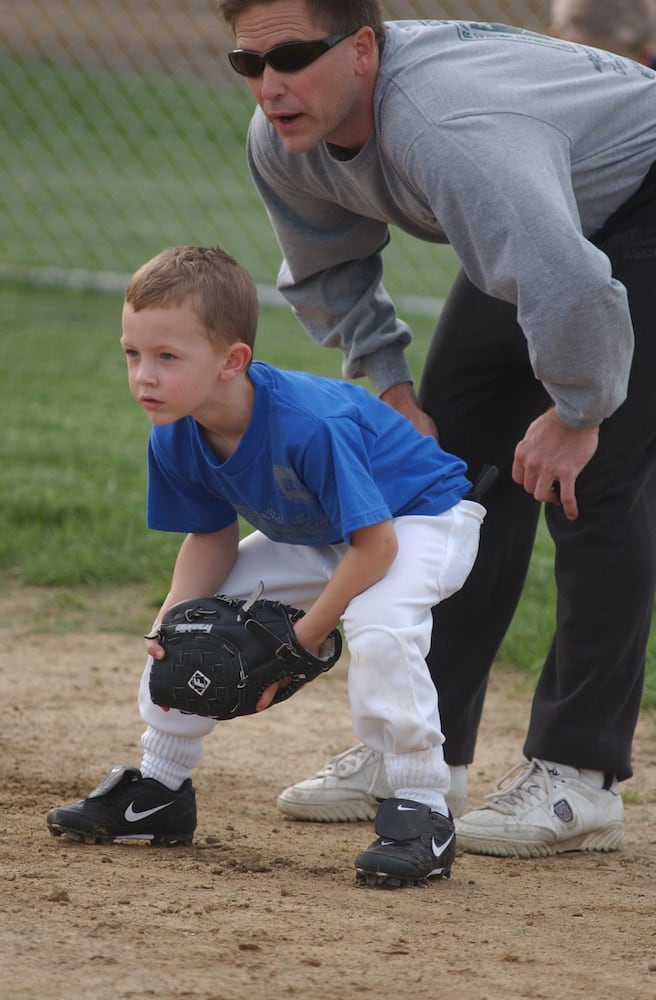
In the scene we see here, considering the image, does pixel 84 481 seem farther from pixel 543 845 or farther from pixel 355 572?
pixel 355 572

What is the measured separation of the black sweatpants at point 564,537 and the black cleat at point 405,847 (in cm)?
49

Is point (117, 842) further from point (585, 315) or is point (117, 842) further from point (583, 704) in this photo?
point (585, 315)

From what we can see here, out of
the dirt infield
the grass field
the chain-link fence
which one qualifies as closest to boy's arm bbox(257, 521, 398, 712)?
the dirt infield

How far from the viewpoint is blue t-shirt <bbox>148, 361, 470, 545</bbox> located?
2.68m

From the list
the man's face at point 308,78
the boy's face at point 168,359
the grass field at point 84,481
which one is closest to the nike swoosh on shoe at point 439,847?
the boy's face at point 168,359

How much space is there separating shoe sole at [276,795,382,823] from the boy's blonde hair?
1139 millimetres

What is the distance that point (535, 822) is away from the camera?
3080 millimetres

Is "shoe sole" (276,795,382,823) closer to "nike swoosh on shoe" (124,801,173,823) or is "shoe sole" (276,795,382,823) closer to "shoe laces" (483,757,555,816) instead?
"shoe laces" (483,757,555,816)

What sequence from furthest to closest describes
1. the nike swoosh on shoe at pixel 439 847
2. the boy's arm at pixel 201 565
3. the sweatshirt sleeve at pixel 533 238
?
the boy's arm at pixel 201 565
the nike swoosh on shoe at pixel 439 847
the sweatshirt sleeve at pixel 533 238

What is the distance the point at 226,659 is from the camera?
2.75 m

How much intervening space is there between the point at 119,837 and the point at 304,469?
0.87 m

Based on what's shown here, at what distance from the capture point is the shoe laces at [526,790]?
122 inches

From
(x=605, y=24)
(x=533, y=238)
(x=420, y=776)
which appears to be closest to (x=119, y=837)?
(x=420, y=776)

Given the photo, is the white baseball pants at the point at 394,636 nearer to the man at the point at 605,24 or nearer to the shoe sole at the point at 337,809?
the shoe sole at the point at 337,809
